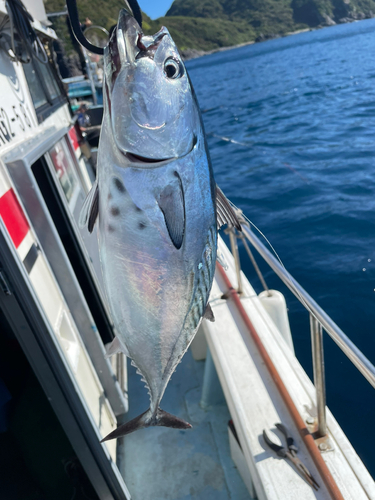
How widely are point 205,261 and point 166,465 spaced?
98.5 inches

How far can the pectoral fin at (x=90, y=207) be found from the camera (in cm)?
82

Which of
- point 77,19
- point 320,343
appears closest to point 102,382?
point 320,343

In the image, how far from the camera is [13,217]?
71.6 inches

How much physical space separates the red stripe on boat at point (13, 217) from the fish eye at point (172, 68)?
47.7 inches

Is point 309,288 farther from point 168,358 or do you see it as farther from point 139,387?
point 168,358

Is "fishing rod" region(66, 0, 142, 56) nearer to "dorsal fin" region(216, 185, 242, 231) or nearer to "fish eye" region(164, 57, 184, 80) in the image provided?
"fish eye" region(164, 57, 184, 80)

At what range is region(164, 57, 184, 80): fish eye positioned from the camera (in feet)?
2.77

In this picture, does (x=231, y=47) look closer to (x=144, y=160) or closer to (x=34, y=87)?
(x=34, y=87)

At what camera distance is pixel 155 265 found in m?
0.81

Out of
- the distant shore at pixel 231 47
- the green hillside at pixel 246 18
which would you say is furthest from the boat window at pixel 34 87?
the green hillside at pixel 246 18

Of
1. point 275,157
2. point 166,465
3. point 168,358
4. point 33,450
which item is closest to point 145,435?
point 166,465

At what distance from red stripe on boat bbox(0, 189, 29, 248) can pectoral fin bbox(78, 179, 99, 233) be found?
41.8 inches

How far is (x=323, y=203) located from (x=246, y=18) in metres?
146

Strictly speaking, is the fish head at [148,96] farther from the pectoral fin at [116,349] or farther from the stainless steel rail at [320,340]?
the stainless steel rail at [320,340]
